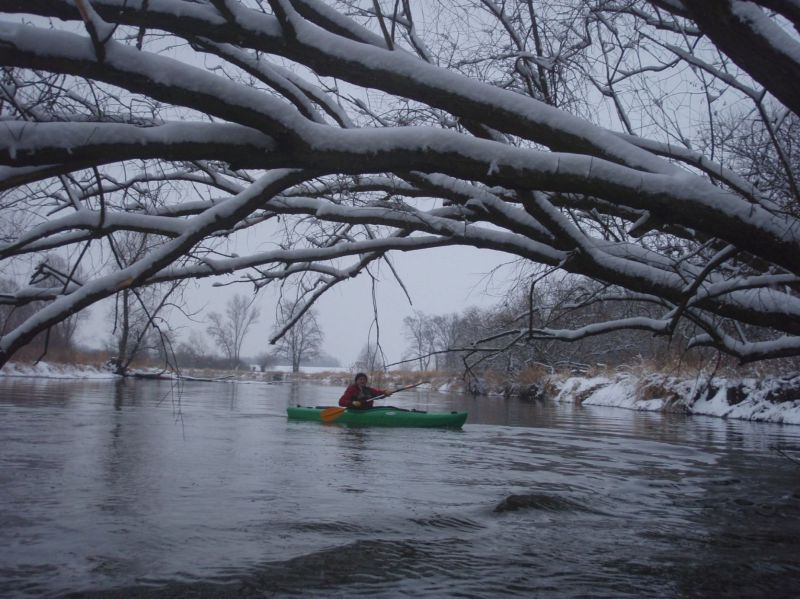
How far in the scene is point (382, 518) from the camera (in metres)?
5.86

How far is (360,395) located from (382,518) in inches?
391

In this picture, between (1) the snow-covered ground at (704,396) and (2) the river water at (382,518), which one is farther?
(1) the snow-covered ground at (704,396)

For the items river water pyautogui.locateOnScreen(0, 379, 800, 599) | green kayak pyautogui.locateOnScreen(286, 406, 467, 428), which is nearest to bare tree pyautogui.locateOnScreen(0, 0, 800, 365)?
river water pyautogui.locateOnScreen(0, 379, 800, 599)

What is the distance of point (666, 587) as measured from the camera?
415cm

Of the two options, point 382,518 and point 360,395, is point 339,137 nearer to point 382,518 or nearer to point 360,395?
point 382,518

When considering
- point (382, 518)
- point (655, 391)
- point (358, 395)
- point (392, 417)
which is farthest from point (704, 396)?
point (382, 518)

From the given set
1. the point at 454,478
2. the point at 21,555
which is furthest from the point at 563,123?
the point at 454,478

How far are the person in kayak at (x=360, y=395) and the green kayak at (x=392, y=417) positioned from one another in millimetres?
264

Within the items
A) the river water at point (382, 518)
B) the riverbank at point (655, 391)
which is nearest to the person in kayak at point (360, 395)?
the riverbank at point (655, 391)

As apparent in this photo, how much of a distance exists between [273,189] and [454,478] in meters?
4.99

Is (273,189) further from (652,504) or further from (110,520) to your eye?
(652,504)

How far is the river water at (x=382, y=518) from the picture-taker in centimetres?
416

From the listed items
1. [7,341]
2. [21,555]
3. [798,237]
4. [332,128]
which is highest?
[332,128]

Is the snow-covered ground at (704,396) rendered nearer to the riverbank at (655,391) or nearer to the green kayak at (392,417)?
the riverbank at (655,391)
